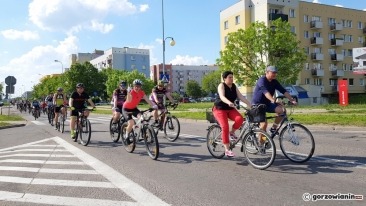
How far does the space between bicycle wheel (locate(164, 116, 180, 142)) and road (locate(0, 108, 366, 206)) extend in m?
2.07

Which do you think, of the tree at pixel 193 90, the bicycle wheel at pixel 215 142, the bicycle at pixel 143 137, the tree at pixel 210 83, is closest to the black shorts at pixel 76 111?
the bicycle at pixel 143 137

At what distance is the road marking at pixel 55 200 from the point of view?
485cm

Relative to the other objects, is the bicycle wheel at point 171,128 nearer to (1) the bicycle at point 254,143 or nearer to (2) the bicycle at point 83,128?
(2) the bicycle at point 83,128

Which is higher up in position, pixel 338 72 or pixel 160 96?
pixel 338 72

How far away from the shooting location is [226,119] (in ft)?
23.9

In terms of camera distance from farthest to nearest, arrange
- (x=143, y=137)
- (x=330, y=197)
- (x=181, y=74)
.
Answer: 1. (x=181, y=74)
2. (x=143, y=137)
3. (x=330, y=197)

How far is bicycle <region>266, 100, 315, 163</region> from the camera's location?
6.88m

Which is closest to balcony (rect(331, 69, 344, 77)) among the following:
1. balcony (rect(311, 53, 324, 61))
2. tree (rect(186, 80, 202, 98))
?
balcony (rect(311, 53, 324, 61))

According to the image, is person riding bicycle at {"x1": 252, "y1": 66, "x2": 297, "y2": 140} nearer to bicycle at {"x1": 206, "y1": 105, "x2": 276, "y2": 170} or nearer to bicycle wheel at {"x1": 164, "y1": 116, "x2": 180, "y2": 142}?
bicycle at {"x1": 206, "y1": 105, "x2": 276, "y2": 170}

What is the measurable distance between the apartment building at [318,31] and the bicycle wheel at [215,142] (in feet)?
145

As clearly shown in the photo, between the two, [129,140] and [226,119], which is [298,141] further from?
[129,140]

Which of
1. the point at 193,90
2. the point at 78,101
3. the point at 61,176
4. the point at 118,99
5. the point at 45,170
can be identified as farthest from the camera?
the point at 193,90

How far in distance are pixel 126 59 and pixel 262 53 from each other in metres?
89.6

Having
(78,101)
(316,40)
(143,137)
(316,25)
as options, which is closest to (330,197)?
(143,137)
